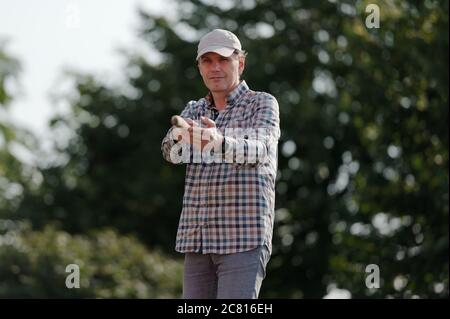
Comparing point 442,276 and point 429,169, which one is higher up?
point 429,169

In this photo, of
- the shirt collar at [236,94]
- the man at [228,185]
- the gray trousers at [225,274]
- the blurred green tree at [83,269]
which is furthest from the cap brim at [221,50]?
the blurred green tree at [83,269]

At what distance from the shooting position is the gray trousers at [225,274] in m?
4.54

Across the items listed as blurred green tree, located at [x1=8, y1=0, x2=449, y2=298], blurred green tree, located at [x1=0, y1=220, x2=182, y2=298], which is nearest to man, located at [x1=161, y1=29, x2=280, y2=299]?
blurred green tree, located at [x1=8, y1=0, x2=449, y2=298]

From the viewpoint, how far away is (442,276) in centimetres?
1301

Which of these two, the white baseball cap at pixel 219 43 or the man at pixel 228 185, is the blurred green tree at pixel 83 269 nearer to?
the man at pixel 228 185

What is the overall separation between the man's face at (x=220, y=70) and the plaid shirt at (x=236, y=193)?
102mm

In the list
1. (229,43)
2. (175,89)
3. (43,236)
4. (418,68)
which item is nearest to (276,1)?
(175,89)

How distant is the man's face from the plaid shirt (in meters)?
0.10

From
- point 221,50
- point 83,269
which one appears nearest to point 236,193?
point 221,50

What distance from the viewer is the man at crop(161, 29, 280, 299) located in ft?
14.9

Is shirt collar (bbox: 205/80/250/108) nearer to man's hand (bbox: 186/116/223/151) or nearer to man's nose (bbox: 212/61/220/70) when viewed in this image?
man's nose (bbox: 212/61/220/70)
